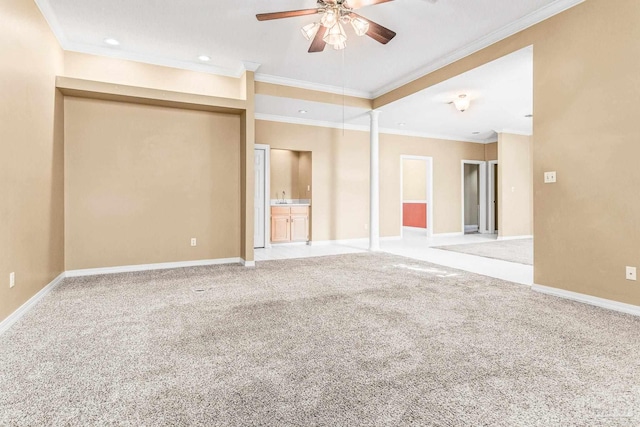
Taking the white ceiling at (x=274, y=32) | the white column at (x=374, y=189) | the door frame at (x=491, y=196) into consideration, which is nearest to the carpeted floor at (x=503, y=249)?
the white column at (x=374, y=189)

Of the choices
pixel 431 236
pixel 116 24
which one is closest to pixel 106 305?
pixel 116 24

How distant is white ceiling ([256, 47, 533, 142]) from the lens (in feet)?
14.5

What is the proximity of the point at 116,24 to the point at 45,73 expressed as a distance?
0.93 meters

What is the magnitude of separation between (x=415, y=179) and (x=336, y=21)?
7.94m

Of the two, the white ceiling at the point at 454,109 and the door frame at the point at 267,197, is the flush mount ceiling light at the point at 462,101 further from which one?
the door frame at the point at 267,197

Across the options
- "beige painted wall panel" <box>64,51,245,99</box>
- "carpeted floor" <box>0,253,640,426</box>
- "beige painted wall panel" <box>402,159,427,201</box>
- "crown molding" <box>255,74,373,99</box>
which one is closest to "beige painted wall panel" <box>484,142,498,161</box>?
"beige painted wall panel" <box>402,159,427,201</box>

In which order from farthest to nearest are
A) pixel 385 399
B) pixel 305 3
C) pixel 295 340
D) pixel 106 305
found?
pixel 305 3
pixel 106 305
pixel 295 340
pixel 385 399

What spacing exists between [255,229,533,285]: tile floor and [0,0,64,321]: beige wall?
8.87ft

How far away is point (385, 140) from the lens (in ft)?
25.8

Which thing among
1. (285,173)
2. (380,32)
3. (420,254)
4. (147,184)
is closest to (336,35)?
(380,32)

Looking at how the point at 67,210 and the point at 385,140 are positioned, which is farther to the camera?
the point at 385,140

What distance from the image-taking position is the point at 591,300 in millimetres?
2953

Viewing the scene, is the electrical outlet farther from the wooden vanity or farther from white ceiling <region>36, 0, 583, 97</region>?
the wooden vanity

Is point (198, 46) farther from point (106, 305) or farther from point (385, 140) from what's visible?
point (385, 140)
